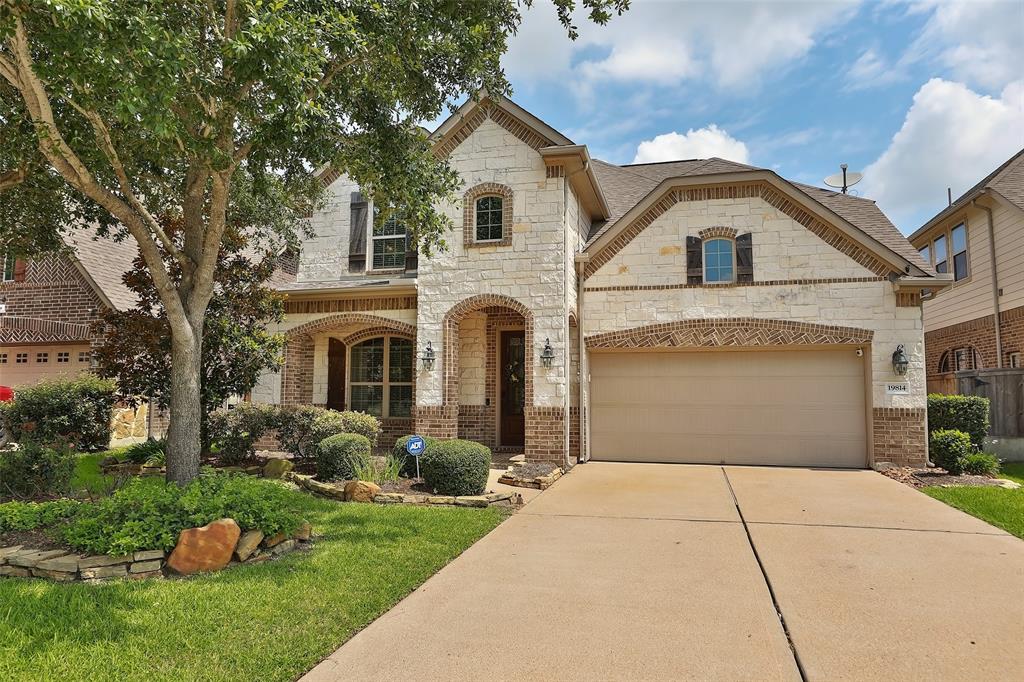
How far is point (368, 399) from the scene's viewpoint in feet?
48.0

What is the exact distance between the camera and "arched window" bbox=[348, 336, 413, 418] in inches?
567

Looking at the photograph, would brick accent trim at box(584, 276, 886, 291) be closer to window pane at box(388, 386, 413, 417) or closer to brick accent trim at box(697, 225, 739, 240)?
brick accent trim at box(697, 225, 739, 240)

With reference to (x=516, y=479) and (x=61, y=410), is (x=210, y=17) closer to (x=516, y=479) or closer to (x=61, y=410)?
(x=516, y=479)

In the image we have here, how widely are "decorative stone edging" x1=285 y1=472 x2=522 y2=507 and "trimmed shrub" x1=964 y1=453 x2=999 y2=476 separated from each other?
831cm

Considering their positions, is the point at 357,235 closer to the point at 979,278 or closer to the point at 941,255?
the point at 979,278

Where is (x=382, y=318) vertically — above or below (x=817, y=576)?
above

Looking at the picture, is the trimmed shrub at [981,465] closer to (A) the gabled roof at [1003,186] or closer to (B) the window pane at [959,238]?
(A) the gabled roof at [1003,186]

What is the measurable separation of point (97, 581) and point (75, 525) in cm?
65

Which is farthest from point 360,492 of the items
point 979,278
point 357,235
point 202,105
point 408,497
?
point 979,278

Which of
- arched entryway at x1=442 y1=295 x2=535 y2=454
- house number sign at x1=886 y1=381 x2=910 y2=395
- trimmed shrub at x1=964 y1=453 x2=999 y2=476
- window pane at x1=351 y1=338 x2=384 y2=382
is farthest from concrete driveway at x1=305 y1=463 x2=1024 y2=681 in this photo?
window pane at x1=351 y1=338 x2=384 y2=382

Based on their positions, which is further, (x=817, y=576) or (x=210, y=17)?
(x=210, y=17)

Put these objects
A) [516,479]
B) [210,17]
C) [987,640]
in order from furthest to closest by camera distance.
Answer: [516,479]
[210,17]
[987,640]

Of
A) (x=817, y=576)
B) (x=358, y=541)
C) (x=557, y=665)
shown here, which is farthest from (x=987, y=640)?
(x=358, y=541)

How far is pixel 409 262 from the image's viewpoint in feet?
47.2
